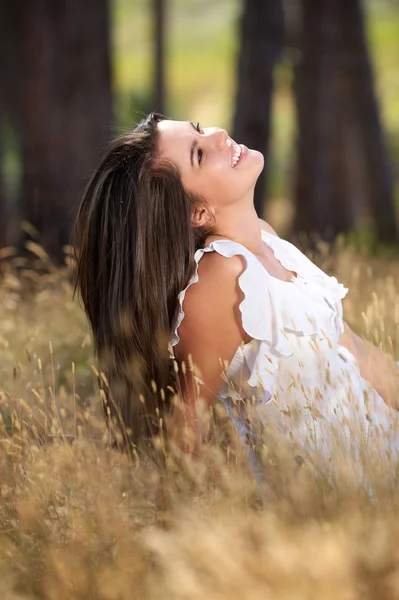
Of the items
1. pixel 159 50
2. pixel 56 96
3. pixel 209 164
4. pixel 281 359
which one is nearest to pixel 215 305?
pixel 281 359

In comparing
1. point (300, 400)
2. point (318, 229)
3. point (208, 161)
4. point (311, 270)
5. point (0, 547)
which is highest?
point (208, 161)

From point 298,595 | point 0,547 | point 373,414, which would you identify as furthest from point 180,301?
point 298,595

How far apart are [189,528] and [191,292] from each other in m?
1.08

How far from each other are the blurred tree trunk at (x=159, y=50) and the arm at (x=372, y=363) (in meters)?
15.6

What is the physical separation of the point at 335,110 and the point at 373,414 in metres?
7.89

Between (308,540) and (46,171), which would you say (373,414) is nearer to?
(308,540)

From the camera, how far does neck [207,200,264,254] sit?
3430 mm

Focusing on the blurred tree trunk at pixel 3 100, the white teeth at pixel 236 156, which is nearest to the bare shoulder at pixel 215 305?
the white teeth at pixel 236 156

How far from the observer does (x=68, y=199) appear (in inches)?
316

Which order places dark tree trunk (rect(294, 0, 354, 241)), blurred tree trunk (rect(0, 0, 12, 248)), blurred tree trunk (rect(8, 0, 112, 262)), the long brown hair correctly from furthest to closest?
dark tree trunk (rect(294, 0, 354, 241)) → blurred tree trunk (rect(0, 0, 12, 248)) → blurred tree trunk (rect(8, 0, 112, 262)) → the long brown hair

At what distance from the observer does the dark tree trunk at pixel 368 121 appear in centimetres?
1166

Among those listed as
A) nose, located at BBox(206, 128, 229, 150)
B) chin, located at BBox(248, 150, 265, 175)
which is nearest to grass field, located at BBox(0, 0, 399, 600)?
chin, located at BBox(248, 150, 265, 175)

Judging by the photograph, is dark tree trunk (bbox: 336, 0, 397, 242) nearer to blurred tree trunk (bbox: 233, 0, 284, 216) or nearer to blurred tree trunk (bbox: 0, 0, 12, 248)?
blurred tree trunk (bbox: 233, 0, 284, 216)

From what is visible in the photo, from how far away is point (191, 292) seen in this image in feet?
10.6
